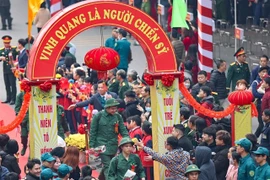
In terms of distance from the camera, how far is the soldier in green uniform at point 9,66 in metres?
28.3

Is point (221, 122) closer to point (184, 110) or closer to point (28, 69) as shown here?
point (184, 110)

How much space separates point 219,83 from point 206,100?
9.38 ft

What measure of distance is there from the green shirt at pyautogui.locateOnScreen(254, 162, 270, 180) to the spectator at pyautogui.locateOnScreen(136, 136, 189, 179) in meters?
1.39

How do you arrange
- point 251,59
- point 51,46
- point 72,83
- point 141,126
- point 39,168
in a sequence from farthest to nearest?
1. point 251,59
2. point 72,83
3. point 141,126
4. point 51,46
5. point 39,168

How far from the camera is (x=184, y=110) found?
71.7 ft

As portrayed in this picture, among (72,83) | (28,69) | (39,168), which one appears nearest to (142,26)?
(28,69)

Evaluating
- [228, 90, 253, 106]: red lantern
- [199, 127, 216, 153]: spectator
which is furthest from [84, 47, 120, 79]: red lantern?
[199, 127, 216, 153]: spectator

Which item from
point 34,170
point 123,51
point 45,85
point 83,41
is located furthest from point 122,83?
point 83,41

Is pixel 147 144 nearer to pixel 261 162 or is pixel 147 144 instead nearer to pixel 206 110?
pixel 206 110

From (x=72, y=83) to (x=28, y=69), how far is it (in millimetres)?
5866

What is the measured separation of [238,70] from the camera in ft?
85.1

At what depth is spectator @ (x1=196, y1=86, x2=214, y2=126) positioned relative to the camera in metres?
22.1

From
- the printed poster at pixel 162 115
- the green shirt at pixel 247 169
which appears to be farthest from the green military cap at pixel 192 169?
the printed poster at pixel 162 115

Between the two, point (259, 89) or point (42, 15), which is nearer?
point (259, 89)
